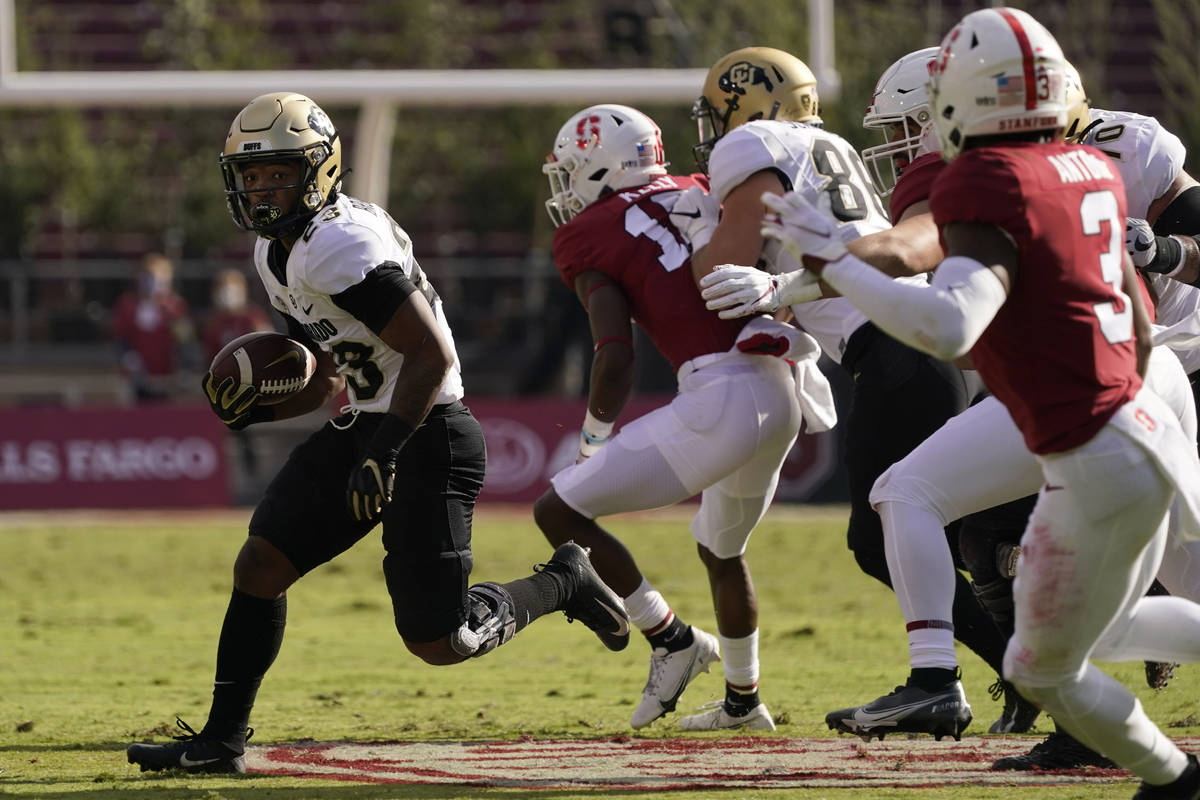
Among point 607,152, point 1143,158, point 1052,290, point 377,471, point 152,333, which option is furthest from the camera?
point 152,333

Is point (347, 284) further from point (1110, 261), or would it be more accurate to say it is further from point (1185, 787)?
point (1185, 787)

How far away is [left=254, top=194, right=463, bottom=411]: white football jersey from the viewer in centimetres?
475

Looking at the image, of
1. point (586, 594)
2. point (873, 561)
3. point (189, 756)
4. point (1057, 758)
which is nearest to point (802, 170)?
point (873, 561)

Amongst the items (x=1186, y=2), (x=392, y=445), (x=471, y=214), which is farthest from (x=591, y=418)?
(x=471, y=214)

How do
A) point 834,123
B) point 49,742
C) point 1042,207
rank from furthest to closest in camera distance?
point 834,123 < point 49,742 < point 1042,207

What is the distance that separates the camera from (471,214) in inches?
760

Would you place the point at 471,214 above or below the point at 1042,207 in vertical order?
below

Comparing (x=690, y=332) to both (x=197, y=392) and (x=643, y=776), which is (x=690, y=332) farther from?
(x=197, y=392)

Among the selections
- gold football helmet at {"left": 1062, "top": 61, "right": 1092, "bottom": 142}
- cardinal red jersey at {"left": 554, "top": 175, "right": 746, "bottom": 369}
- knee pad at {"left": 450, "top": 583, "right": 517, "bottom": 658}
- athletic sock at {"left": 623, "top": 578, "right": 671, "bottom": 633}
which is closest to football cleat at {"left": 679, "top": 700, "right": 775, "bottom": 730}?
athletic sock at {"left": 623, "top": 578, "right": 671, "bottom": 633}

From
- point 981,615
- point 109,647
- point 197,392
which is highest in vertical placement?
point 981,615

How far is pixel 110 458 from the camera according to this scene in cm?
1439

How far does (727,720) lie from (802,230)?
7.61 feet

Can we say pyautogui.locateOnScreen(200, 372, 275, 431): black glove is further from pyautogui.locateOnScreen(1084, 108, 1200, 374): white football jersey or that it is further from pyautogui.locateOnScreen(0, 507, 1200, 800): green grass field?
pyautogui.locateOnScreen(1084, 108, 1200, 374): white football jersey

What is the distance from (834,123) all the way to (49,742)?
1168 cm
